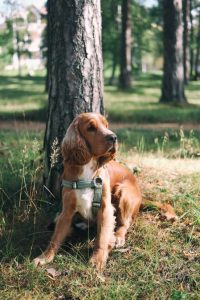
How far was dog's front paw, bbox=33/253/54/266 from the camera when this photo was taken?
435 centimetres

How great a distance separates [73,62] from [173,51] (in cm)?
1199

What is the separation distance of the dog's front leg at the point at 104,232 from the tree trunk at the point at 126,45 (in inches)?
787

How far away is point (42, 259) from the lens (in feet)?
14.4

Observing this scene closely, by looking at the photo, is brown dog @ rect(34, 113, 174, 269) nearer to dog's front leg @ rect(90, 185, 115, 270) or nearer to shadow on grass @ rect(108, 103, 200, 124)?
dog's front leg @ rect(90, 185, 115, 270)

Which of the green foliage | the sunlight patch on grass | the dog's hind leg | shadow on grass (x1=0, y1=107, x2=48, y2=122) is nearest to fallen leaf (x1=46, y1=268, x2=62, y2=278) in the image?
the dog's hind leg

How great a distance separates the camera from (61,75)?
5324 millimetres

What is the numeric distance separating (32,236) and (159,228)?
1287mm

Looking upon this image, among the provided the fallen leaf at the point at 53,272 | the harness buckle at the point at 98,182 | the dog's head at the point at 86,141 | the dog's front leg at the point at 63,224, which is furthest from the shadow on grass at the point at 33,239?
the dog's head at the point at 86,141

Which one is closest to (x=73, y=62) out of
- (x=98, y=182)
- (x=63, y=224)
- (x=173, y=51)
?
(x=98, y=182)

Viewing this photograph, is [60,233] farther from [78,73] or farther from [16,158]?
[16,158]

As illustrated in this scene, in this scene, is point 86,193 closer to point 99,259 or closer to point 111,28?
point 99,259

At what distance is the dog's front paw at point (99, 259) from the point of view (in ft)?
14.1

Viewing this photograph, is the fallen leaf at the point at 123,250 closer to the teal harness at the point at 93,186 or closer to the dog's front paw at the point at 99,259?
the dog's front paw at the point at 99,259

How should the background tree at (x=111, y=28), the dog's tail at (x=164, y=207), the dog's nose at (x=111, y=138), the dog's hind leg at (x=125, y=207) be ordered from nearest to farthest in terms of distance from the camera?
the dog's nose at (x=111, y=138) → the dog's hind leg at (x=125, y=207) → the dog's tail at (x=164, y=207) → the background tree at (x=111, y=28)
